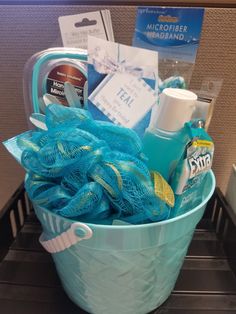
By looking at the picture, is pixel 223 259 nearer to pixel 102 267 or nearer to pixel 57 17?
pixel 102 267

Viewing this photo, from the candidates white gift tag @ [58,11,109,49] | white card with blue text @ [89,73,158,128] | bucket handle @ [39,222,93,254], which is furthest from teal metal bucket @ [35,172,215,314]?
white gift tag @ [58,11,109,49]

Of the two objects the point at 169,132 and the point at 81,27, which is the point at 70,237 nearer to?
the point at 169,132

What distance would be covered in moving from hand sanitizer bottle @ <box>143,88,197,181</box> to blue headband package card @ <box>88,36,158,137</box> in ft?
0.09

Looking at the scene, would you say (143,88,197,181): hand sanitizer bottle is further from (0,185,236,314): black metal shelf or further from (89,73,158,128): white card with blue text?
(0,185,236,314): black metal shelf

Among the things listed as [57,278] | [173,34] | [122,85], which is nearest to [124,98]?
[122,85]

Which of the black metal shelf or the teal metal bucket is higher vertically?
the teal metal bucket

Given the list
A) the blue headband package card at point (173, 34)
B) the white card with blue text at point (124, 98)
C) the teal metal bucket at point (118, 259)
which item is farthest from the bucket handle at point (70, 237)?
the blue headband package card at point (173, 34)

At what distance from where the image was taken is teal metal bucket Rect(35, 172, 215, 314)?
282 millimetres

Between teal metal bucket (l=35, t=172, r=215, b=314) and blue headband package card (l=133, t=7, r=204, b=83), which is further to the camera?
blue headband package card (l=133, t=7, r=204, b=83)

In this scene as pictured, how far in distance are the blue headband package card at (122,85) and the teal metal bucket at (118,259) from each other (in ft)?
0.38

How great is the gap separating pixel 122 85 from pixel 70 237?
0.17 metres

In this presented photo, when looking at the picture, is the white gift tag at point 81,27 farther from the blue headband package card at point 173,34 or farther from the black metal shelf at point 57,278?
the black metal shelf at point 57,278

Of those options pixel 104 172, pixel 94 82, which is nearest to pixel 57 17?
pixel 94 82

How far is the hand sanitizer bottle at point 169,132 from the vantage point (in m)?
0.30
